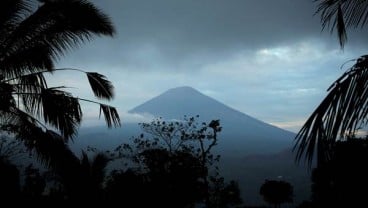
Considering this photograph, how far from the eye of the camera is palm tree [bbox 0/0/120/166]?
6.78 metres

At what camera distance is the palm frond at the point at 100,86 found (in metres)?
7.98

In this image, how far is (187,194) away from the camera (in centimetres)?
2819

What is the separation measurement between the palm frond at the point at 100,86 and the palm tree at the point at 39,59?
2.58ft

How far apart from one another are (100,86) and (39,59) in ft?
4.35

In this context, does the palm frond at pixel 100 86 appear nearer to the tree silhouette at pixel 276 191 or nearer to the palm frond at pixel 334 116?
the palm frond at pixel 334 116

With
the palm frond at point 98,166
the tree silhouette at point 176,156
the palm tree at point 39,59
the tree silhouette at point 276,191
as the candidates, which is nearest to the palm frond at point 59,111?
the palm tree at point 39,59

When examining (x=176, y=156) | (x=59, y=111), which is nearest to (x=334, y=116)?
(x=59, y=111)

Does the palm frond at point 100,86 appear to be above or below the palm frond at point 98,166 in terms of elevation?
above

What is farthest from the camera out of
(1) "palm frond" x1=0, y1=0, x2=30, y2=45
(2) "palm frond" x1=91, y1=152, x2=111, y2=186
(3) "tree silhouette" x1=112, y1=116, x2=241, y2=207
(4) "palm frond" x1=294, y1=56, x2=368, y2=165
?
(3) "tree silhouette" x1=112, y1=116, x2=241, y2=207

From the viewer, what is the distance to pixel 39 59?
7.24 m

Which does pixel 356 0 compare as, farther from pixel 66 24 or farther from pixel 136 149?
pixel 136 149

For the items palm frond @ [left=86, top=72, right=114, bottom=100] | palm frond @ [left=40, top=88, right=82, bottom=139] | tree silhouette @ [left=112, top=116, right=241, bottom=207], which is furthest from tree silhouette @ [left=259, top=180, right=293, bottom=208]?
palm frond @ [left=40, top=88, right=82, bottom=139]

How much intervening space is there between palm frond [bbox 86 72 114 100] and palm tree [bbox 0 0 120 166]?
785mm

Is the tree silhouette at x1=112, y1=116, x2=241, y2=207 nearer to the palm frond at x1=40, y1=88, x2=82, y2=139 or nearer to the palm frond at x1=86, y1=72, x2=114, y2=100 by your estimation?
the palm frond at x1=86, y1=72, x2=114, y2=100
